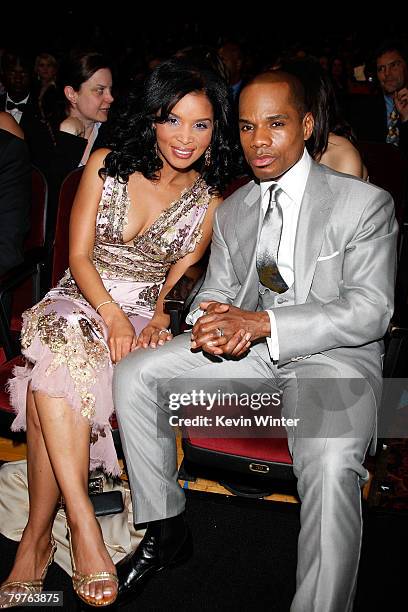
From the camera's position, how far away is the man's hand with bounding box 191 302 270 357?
75.9 inches

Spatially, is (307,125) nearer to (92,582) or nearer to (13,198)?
(13,198)

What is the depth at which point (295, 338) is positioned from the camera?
1946mm

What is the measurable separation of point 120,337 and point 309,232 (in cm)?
Result: 68

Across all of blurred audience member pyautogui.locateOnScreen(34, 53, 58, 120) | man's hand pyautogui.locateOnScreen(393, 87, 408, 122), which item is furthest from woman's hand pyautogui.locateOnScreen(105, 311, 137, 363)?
blurred audience member pyautogui.locateOnScreen(34, 53, 58, 120)

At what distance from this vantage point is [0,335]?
237 centimetres

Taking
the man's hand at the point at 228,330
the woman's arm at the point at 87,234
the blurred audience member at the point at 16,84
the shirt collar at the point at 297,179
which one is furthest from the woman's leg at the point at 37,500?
the blurred audience member at the point at 16,84

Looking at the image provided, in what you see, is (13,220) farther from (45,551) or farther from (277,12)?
(277,12)

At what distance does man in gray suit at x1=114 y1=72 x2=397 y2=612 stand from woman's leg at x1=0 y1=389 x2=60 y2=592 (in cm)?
26

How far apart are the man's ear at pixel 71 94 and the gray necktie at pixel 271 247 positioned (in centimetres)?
186

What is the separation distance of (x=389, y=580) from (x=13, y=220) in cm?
182

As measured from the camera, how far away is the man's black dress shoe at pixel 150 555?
2.05 m

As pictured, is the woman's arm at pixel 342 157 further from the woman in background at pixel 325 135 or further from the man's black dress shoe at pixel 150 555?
the man's black dress shoe at pixel 150 555

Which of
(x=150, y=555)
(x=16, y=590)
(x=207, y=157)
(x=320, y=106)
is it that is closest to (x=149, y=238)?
(x=207, y=157)

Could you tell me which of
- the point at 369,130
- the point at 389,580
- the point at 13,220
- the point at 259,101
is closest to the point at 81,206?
the point at 13,220
